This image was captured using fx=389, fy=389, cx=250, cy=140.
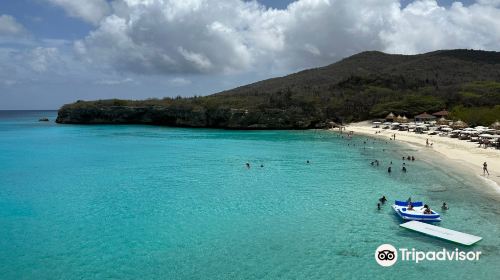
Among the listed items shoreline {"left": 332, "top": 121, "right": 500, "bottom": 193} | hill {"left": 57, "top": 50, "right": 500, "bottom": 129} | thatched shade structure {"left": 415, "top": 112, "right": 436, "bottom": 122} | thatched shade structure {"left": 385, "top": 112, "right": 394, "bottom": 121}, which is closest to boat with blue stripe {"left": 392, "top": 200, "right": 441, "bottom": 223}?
shoreline {"left": 332, "top": 121, "right": 500, "bottom": 193}

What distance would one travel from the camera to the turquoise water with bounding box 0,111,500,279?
46.2ft

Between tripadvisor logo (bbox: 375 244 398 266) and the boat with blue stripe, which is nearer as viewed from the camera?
tripadvisor logo (bbox: 375 244 398 266)

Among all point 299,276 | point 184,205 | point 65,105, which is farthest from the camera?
point 65,105

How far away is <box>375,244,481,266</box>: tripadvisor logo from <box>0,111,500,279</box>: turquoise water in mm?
377

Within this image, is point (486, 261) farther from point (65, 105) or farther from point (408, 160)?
point (65, 105)

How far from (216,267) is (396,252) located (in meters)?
7.11

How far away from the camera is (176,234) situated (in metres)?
17.7

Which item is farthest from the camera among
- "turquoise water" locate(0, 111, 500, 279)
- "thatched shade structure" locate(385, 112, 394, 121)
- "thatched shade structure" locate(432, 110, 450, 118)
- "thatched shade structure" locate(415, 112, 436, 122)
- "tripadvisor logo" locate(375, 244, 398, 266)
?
"thatched shade structure" locate(385, 112, 394, 121)

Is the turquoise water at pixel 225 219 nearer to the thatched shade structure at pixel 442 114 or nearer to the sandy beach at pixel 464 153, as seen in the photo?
the sandy beach at pixel 464 153

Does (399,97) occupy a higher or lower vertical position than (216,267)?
higher

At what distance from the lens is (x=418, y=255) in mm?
14945

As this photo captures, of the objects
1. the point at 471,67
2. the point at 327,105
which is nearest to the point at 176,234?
the point at 327,105

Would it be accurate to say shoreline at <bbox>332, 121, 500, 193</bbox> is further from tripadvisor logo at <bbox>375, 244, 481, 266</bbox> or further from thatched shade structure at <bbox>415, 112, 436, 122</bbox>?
thatched shade structure at <bbox>415, 112, 436, 122</bbox>

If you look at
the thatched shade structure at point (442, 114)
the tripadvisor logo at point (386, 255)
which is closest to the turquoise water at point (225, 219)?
the tripadvisor logo at point (386, 255)
